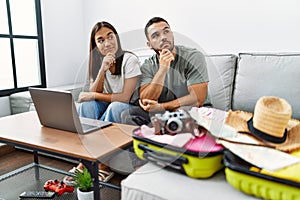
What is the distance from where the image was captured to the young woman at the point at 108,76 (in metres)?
1.60

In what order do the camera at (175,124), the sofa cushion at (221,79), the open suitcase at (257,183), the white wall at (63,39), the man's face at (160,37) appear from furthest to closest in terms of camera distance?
the white wall at (63,39)
the sofa cushion at (221,79)
the man's face at (160,37)
the camera at (175,124)
the open suitcase at (257,183)

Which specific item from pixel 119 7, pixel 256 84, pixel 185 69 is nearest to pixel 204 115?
pixel 185 69

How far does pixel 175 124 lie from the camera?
96cm

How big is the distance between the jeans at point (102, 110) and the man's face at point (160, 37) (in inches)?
15.8

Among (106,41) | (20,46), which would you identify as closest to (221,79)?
(106,41)

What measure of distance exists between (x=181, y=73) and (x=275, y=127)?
716 millimetres

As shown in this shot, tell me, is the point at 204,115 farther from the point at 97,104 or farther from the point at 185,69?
the point at 97,104

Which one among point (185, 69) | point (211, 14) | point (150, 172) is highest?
point (211, 14)

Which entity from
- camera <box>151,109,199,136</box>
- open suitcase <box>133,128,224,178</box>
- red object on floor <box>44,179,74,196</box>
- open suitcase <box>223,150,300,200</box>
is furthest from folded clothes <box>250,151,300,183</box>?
red object on floor <box>44,179,74,196</box>

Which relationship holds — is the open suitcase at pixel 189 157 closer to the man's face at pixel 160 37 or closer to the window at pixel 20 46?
the man's face at pixel 160 37

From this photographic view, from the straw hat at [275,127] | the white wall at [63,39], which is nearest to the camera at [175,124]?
the straw hat at [275,127]

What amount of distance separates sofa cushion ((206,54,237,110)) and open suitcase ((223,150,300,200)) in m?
1.10

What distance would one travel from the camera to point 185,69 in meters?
1.49

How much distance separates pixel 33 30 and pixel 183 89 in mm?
1834
